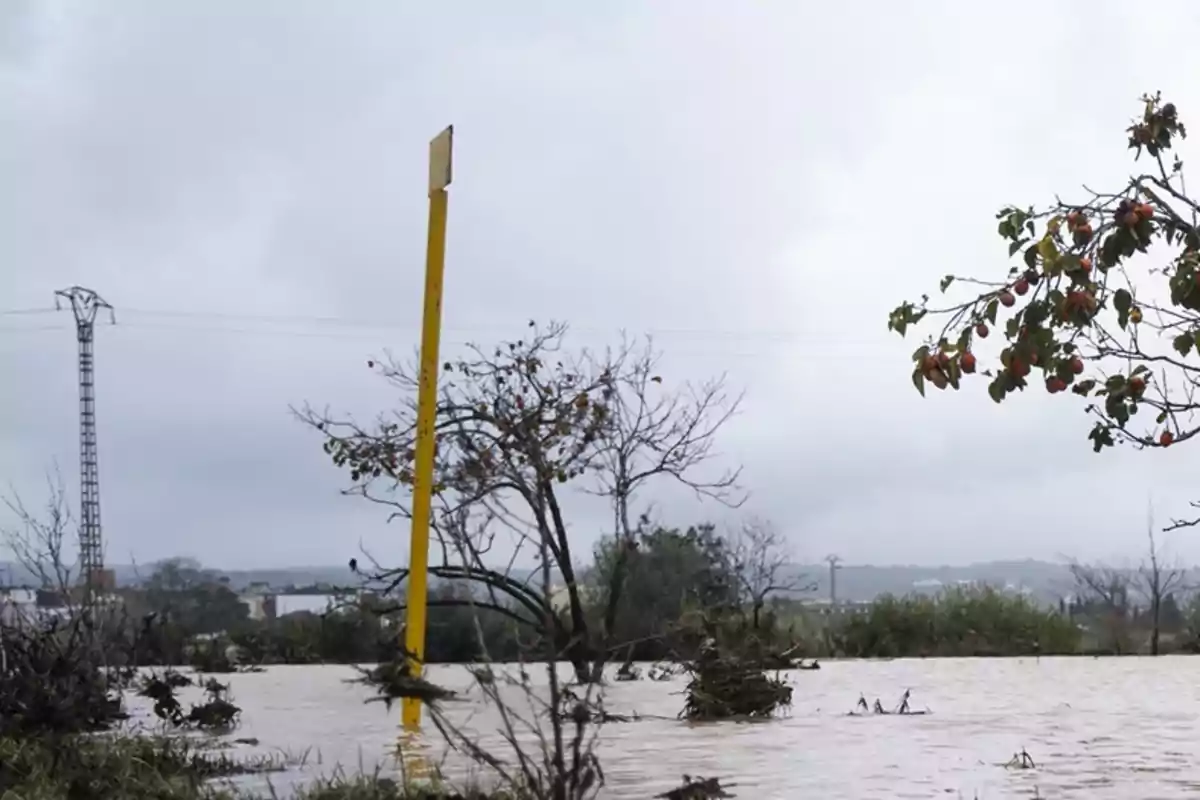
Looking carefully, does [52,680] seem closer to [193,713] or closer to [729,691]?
[193,713]

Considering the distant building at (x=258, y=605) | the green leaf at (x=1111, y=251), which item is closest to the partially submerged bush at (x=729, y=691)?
the green leaf at (x=1111, y=251)

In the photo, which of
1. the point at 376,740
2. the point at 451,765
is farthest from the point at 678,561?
the point at 451,765

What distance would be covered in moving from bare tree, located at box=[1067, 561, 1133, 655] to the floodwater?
7545mm

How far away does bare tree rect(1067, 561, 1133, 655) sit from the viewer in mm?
21469

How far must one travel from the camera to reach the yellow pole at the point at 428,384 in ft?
24.4

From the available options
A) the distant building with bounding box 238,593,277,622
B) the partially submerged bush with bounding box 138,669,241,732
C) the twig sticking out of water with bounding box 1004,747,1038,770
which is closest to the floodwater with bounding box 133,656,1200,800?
the twig sticking out of water with bounding box 1004,747,1038,770

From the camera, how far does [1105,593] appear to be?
79.5 ft

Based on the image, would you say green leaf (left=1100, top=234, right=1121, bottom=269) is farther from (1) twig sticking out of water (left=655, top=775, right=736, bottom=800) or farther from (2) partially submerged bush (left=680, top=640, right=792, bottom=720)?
(2) partially submerged bush (left=680, top=640, right=792, bottom=720)

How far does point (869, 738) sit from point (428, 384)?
3013mm

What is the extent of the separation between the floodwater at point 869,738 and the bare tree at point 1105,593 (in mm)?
7545

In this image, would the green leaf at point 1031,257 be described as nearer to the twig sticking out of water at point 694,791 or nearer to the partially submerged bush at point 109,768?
the twig sticking out of water at point 694,791

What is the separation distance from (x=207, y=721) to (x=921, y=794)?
5.15 metres

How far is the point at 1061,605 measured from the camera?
22.1 m

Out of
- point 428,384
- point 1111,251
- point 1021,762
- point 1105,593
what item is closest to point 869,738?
point 1021,762
